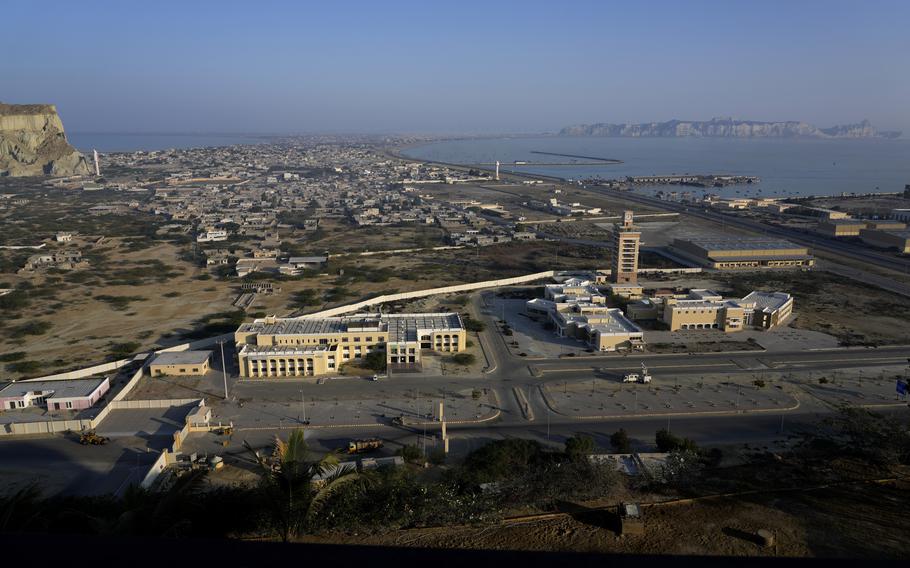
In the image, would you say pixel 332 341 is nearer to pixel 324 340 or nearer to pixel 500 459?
pixel 324 340

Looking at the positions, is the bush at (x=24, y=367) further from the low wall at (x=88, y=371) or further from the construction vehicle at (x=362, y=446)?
the construction vehicle at (x=362, y=446)

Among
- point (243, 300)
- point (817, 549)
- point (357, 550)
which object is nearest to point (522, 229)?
point (243, 300)

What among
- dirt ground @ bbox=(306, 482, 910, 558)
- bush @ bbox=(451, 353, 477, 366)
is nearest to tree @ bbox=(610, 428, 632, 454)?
dirt ground @ bbox=(306, 482, 910, 558)

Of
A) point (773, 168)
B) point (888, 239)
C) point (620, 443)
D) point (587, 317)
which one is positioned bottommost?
point (620, 443)

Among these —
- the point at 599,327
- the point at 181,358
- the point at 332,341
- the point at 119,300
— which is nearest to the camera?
the point at 181,358

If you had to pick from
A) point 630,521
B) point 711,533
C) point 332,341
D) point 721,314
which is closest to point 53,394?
point 332,341

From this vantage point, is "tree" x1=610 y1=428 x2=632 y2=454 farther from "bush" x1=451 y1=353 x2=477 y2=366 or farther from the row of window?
the row of window
